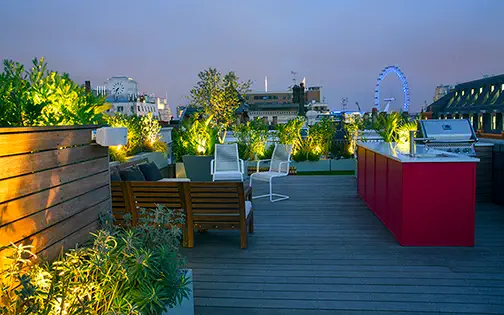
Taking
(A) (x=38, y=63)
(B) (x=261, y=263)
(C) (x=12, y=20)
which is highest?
(C) (x=12, y=20)

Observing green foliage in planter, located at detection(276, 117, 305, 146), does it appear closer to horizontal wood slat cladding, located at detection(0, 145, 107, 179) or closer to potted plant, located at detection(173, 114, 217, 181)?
potted plant, located at detection(173, 114, 217, 181)

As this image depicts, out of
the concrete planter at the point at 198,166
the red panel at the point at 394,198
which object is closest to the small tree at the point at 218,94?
the concrete planter at the point at 198,166

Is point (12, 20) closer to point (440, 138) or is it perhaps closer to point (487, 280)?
point (440, 138)

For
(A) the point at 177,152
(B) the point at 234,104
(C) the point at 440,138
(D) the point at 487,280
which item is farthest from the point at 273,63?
(D) the point at 487,280

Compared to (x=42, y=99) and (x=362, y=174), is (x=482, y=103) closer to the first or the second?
(x=362, y=174)

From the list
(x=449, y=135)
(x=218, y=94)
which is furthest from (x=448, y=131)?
(x=218, y=94)

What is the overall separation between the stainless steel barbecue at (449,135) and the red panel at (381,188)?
0.85 metres

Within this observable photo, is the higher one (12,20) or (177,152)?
(12,20)

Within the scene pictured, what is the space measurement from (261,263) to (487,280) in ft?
6.10

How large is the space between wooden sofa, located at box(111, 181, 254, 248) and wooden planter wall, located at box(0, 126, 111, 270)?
4.76ft

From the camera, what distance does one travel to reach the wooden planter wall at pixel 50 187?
1970mm

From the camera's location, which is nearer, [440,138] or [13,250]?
[13,250]

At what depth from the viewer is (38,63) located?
288cm

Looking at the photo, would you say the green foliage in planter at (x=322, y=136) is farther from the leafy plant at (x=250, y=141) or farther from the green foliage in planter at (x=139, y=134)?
the green foliage in planter at (x=139, y=134)
